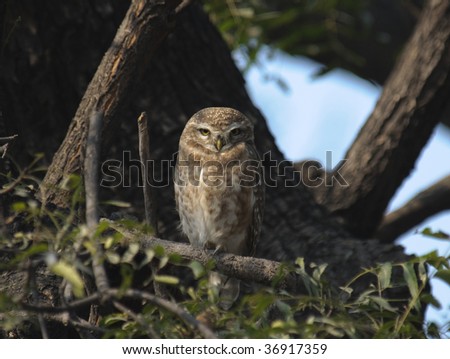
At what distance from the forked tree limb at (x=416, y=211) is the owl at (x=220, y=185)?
104 centimetres

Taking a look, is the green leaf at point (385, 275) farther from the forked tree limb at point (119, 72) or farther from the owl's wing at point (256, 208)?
the owl's wing at point (256, 208)

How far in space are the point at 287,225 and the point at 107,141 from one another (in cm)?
144

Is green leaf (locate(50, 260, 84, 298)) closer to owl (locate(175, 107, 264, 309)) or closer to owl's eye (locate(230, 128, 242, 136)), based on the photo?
owl (locate(175, 107, 264, 309))

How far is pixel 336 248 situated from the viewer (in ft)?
15.0

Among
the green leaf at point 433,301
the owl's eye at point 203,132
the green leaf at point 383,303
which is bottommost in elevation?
the green leaf at point 383,303

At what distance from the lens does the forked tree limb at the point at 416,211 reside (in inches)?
207

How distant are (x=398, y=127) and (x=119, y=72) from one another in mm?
1928

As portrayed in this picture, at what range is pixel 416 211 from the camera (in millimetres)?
5270

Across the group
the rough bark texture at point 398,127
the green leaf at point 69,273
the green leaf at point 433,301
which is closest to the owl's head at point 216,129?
the rough bark texture at point 398,127

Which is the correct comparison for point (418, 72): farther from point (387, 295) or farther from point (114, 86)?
point (114, 86)

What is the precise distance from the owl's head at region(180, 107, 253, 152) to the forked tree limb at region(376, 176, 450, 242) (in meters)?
1.14

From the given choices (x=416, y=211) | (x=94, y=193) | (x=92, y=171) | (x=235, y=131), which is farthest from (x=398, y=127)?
(x=94, y=193)

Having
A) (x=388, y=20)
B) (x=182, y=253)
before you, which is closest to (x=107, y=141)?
(x=182, y=253)

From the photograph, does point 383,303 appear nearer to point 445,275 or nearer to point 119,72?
point 445,275
